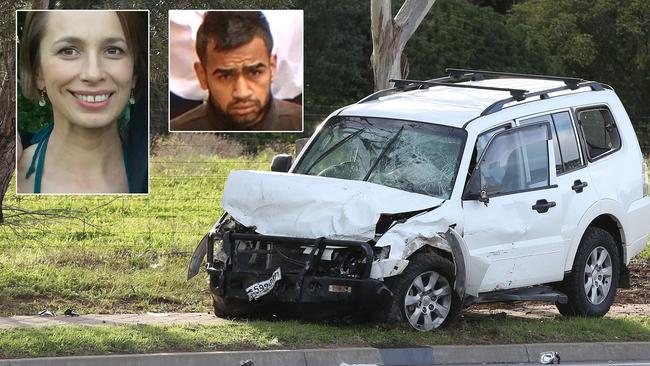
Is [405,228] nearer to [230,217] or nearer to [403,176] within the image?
[403,176]

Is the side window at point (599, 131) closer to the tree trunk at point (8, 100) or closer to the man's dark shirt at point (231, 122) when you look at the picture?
the man's dark shirt at point (231, 122)

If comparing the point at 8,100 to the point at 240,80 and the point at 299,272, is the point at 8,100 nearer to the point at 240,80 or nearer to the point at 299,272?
the point at 240,80

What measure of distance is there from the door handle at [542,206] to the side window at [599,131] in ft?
3.46

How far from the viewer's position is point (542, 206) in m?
12.3

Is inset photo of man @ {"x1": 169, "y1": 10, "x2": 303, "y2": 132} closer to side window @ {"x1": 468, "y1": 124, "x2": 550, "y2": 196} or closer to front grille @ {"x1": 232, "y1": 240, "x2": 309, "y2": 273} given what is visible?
side window @ {"x1": 468, "y1": 124, "x2": 550, "y2": 196}

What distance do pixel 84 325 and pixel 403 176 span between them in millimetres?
3044

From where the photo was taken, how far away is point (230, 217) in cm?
1209

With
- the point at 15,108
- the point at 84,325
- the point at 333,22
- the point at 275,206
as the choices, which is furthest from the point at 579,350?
the point at 333,22

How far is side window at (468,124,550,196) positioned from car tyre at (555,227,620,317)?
34.6 inches

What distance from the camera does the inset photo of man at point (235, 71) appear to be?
1451cm

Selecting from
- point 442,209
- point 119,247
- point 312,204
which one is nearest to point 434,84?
point 442,209

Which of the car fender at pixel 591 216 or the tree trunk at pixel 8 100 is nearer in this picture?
the car fender at pixel 591 216

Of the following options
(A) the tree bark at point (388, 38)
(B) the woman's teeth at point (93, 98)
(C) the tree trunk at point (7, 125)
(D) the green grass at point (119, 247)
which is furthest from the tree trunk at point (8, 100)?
(A) the tree bark at point (388, 38)

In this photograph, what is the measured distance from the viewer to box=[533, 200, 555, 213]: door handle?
1230 centimetres
